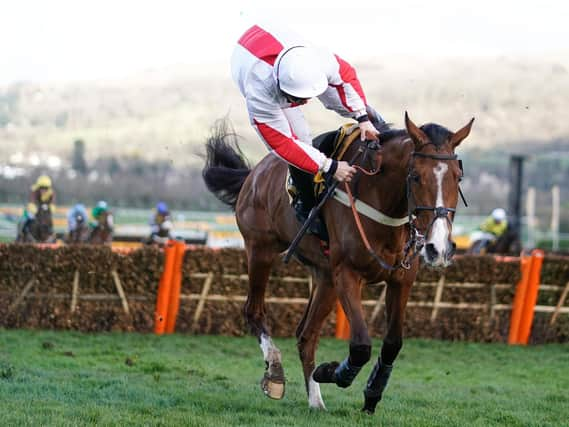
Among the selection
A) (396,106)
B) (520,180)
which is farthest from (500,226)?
(396,106)

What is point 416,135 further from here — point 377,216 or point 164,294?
point 164,294

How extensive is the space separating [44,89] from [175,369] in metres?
34.7

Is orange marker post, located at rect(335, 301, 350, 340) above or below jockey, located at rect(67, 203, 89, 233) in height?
below

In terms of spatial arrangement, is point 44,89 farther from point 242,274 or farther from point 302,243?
point 302,243

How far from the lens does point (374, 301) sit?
483 inches

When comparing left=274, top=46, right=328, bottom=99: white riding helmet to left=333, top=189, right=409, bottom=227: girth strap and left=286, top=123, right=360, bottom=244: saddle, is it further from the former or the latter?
left=333, top=189, right=409, bottom=227: girth strap

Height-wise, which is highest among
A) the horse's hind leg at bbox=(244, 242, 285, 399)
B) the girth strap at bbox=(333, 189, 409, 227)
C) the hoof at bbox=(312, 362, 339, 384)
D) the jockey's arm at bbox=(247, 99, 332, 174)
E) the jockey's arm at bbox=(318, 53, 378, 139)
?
the jockey's arm at bbox=(318, 53, 378, 139)

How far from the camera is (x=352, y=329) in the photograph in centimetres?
588

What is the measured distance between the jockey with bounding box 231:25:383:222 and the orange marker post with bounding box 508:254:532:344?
6.31 meters

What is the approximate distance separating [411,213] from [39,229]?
1209cm

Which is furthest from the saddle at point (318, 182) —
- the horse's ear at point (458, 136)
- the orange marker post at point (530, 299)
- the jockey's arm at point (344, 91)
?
the orange marker post at point (530, 299)

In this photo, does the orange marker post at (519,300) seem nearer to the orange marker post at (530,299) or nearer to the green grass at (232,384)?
the orange marker post at (530,299)

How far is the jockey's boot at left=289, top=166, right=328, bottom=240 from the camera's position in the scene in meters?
6.41

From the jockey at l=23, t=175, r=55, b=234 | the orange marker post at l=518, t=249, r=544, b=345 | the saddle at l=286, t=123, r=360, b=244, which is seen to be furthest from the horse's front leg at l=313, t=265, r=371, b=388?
the jockey at l=23, t=175, r=55, b=234
